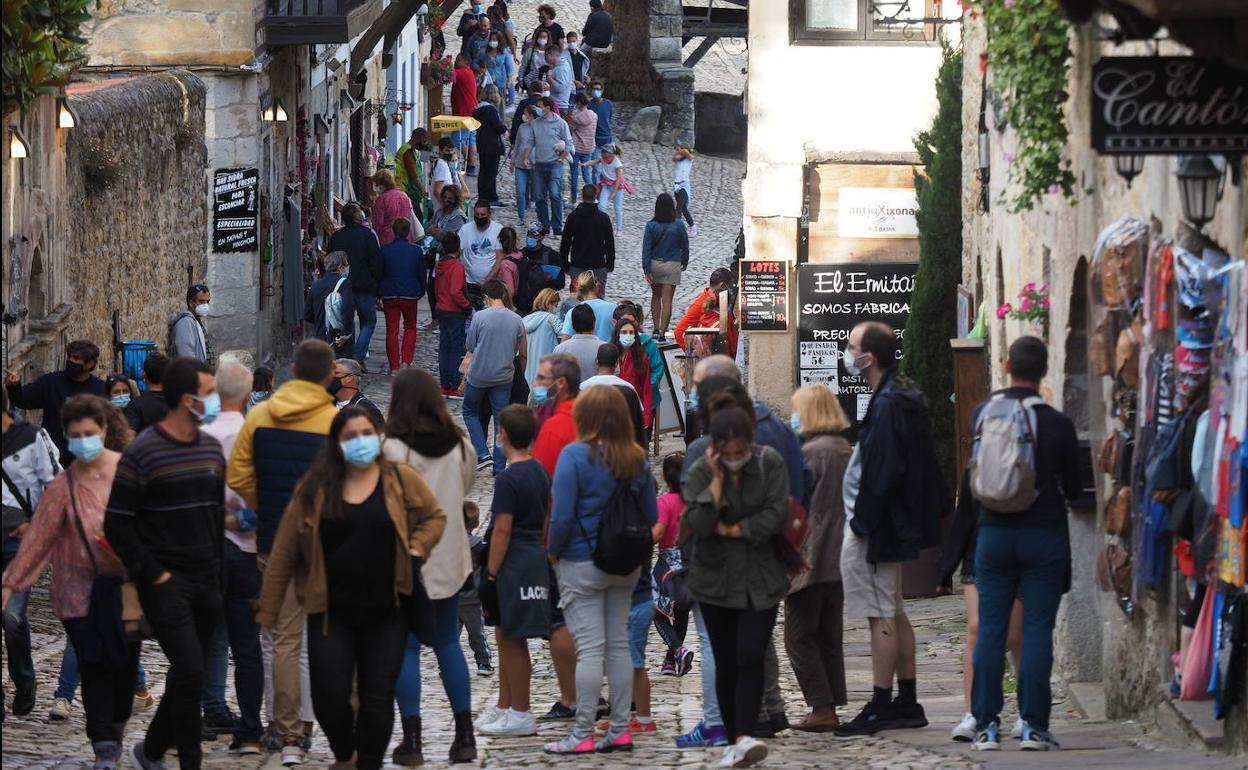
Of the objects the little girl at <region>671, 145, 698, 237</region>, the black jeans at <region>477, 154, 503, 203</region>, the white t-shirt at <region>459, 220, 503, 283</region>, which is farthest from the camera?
the little girl at <region>671, 145, 698, 237</region>

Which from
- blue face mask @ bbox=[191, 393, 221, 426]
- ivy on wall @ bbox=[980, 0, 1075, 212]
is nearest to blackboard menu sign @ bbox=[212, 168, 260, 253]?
ivy on wall @ bbox=[980, 0, 1075, 212]

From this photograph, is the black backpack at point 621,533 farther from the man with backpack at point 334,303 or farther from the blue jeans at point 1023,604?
the man with backpack at point 334,303

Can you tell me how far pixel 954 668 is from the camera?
1159 centimetres

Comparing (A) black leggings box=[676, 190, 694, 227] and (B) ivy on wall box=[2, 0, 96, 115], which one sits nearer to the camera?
(B) ivy on wall box=[2, 0, 96, 115]

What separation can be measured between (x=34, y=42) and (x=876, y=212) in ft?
30.9

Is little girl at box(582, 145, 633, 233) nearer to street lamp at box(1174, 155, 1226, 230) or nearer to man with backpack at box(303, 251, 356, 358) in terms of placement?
man with backpack at box(303, 251, 356, 358)

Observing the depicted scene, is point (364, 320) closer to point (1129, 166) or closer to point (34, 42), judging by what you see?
point (34, 42)

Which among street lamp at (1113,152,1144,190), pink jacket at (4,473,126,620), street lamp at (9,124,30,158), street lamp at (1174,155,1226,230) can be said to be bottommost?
pink jacket at (4,473,126,620)

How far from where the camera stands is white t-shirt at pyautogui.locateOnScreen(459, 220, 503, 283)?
69.4 ft

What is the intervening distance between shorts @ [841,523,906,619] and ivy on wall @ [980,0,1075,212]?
2139mm

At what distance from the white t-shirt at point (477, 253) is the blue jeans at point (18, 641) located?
38.7 feet

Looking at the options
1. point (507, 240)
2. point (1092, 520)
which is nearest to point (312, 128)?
point (507, 240)

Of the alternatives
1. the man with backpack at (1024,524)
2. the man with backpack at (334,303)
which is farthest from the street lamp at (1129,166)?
the man with backpack at (334,303)

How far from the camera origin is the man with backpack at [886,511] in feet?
28.8
